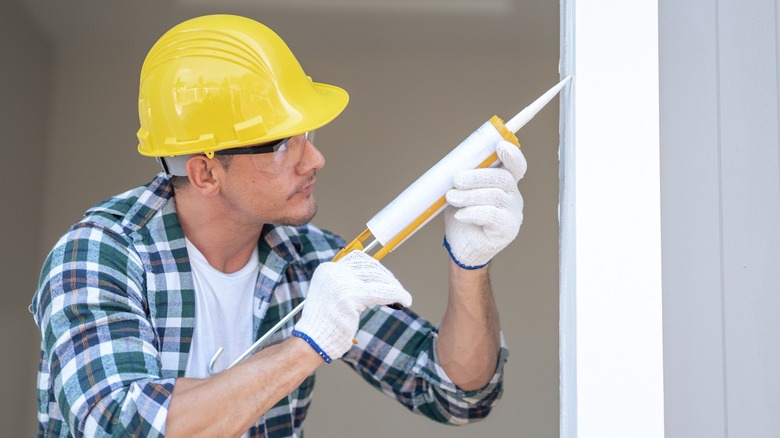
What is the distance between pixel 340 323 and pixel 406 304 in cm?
15

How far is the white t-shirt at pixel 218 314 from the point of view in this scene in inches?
75.8

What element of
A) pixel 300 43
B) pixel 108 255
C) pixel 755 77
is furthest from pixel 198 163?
pixel 300 43

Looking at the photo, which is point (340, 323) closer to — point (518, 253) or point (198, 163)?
point (198, 163)

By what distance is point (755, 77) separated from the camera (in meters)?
1.36

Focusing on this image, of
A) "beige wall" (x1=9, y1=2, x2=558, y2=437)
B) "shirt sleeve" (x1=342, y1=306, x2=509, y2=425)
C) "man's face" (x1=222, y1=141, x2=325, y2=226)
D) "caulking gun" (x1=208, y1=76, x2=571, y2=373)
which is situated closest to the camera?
"caulking gun" (x1=208, y1=76, x2=571, y2=373)

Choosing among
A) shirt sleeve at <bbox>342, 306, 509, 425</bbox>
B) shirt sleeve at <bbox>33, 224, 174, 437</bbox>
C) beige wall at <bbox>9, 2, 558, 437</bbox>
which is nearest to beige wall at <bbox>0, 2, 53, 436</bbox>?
beige wall at <bbox>9, 2, 558, 437</bbox>

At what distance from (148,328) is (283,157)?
456 mm

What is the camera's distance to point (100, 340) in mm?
1610

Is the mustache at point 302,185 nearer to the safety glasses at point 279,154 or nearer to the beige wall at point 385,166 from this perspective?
the safety glasses at point 279,154

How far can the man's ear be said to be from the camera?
6.15ft

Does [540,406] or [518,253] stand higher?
[518,253]

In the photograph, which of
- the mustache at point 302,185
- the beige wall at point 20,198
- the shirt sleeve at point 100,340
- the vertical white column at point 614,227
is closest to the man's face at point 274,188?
the mustache at point 302,185

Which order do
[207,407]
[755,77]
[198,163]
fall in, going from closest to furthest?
[755,77]
[207,407]
[198,163]

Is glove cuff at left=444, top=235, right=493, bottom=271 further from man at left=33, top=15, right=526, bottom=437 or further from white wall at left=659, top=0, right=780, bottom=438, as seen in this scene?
white wall at left=659, top=0, right=780, bottom=438
